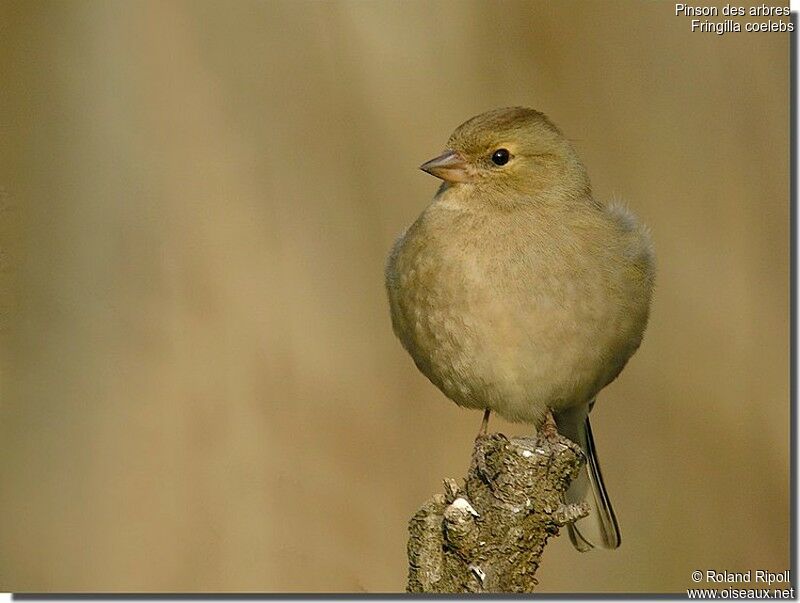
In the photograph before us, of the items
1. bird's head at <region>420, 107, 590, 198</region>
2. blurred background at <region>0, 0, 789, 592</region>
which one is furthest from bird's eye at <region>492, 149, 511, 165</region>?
blurred background at <region>0, 0, 789, 592</region>

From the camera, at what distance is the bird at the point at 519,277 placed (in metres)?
3.54

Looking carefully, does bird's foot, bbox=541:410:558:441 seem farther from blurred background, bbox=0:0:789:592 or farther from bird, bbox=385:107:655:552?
blurred background, bbox=0:0:789:592

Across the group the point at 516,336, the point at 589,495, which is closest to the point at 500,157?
the point at 516,336

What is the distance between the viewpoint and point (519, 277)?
11.6 ft

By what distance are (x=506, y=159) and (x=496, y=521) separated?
1304 millimetres

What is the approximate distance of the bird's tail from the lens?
160 inches

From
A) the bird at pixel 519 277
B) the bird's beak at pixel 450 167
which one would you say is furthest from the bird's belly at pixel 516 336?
the bird's beak at pixel 450 167

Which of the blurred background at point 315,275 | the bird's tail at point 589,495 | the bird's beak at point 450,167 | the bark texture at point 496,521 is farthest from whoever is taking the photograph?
the blurred background at point 315,275

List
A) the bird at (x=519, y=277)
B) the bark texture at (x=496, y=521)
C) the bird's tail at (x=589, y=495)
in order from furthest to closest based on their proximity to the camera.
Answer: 1. the bird's tail at (x=589, y=495)
2. the bird at (x=519, y=277)
3. the bark texture at (x=496, y=521)

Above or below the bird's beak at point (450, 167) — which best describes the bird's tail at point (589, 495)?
below

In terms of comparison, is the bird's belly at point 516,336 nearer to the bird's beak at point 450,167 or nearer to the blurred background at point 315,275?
the bird's beak at point 450,167

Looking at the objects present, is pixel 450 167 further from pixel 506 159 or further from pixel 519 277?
pixel 519 277

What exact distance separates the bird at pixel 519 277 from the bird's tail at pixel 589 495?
0.17 meters

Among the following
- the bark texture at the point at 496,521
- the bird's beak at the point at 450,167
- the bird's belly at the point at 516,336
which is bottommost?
the bark texture at the point at 496,521
